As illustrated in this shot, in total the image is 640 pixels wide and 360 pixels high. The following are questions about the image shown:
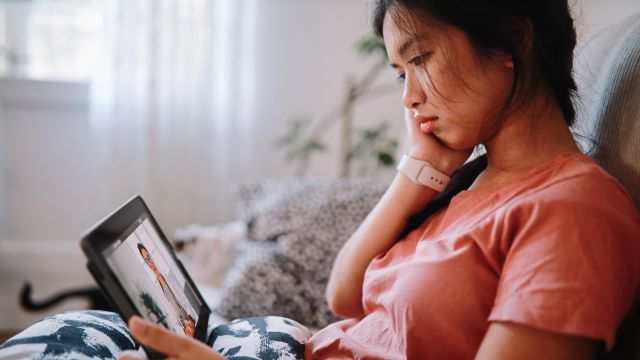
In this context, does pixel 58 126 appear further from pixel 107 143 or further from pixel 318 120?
pixel 318 120

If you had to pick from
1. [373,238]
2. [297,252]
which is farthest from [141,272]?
[297,252]

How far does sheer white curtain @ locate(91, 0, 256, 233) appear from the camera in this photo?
2.25 m

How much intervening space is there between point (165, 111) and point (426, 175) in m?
1.65

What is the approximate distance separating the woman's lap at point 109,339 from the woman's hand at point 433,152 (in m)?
0.33

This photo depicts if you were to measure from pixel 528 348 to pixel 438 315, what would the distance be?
0.11 m

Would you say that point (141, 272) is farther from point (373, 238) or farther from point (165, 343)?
point (373, 238)

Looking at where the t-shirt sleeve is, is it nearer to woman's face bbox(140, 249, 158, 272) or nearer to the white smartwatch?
the white smartwatch

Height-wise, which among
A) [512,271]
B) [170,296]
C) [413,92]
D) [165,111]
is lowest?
[165,111]

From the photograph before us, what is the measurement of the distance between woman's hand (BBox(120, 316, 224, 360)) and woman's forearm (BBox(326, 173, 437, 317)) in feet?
1.15

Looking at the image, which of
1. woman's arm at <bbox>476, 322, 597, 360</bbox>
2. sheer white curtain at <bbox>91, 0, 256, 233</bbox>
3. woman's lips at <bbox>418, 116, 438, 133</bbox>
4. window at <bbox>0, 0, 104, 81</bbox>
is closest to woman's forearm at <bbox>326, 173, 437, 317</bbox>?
woman's lips at <bbox>418, 116, 438, 133</bbox>

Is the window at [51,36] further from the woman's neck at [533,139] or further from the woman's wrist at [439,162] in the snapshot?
the woman's neck at [533,139]

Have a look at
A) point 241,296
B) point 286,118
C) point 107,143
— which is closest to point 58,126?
point 107,143

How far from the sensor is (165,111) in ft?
7.60

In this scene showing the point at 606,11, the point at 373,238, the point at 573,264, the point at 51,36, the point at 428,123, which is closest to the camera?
the point at 573,264
